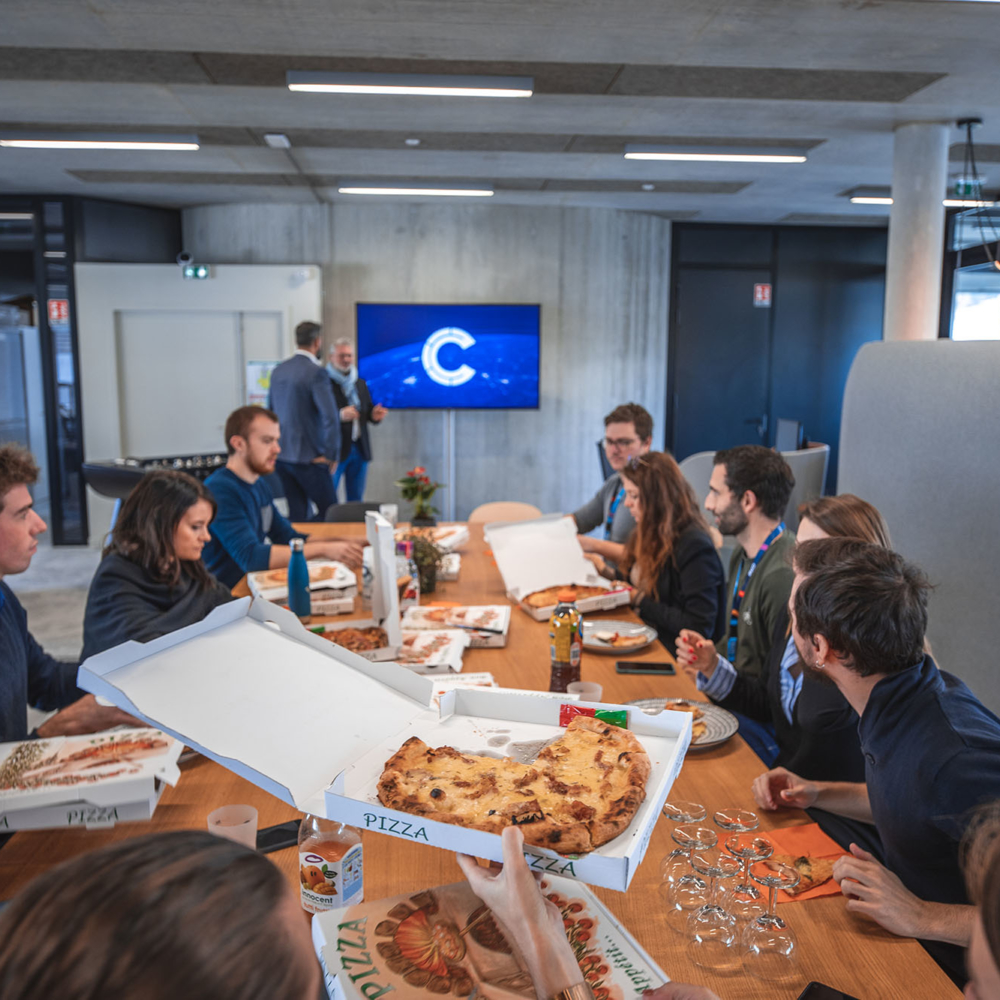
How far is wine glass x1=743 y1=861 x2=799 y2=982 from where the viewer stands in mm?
1193

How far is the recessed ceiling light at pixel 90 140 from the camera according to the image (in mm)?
5852

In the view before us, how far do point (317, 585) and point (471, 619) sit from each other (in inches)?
25.9

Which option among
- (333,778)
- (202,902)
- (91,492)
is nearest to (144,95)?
(91,492)

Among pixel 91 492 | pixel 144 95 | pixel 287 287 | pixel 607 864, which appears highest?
pixel 144 95

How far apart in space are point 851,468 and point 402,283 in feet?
16.8

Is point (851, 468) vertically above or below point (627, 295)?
below

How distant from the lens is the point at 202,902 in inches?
23.3

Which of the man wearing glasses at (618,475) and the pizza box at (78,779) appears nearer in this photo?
the pizza box at (78,779)

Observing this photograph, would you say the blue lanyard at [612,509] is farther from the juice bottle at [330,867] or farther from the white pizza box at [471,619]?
the juice bottle at [330,867]

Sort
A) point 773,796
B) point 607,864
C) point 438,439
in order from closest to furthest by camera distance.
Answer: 1. point 607,864
2. point 773,796
3. point 438,439

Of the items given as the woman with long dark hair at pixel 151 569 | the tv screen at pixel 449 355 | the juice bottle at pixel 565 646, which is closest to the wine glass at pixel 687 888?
the juice bottle at pixel 565 646

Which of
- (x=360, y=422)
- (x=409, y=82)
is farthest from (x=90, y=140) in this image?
(x=360, y=422)

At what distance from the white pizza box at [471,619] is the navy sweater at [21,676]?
38.4 inches

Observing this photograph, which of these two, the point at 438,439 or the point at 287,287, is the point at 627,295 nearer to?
the point at 438,439
